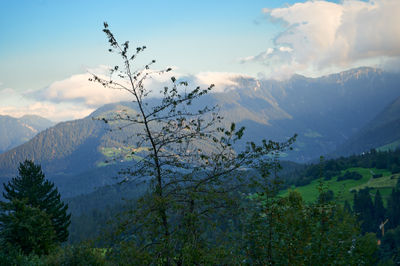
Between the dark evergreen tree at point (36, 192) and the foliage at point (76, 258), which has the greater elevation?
the dark evergreen tree at point (36, 192)

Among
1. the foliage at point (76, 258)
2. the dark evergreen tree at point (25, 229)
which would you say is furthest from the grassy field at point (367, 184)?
the foliage at point (76, 258)

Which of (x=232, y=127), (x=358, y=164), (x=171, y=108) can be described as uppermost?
(x=171, y=108)

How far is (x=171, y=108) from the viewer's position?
9.32 meters

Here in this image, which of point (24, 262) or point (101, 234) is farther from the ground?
point (101, 234)

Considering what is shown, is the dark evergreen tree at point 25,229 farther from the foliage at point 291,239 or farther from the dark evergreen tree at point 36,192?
the foliage at point 291,239

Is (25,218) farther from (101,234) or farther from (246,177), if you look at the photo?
(246,177)

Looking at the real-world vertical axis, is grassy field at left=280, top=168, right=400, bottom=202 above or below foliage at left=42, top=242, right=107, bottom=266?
below

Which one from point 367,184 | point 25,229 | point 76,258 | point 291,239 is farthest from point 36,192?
point 367,184

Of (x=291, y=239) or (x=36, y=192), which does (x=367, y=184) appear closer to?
(x=36, y=192)

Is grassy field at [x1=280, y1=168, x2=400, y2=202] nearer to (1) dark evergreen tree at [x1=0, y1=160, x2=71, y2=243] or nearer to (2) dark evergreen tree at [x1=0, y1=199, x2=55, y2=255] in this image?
(1) dark evergreen tree at [x1=0, y1=160, x2=71, y2=243]

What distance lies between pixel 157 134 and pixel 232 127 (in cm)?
272

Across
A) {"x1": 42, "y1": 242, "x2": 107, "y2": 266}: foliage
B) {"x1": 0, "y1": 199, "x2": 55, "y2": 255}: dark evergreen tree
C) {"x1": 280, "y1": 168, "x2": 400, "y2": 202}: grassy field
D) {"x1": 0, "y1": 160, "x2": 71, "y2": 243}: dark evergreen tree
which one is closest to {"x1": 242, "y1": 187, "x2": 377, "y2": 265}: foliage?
{"x1": 42, "y1": 242, "x2": 107, "y2": 266}: foliage

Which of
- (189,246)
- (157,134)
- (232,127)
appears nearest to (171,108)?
(157,134)

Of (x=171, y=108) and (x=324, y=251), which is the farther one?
(x=324, y=251)
